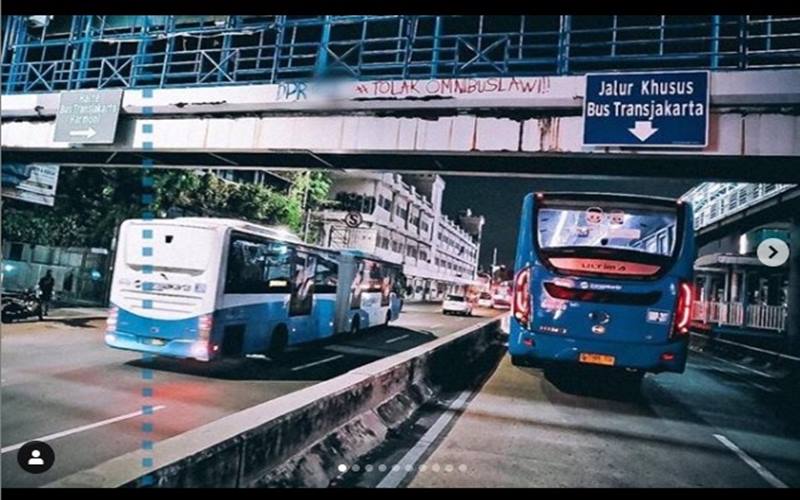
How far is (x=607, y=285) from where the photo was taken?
842 centimetres

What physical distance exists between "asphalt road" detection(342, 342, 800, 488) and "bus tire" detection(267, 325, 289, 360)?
16.7 ft

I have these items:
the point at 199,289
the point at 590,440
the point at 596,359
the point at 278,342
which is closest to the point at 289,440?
the point at 590,440

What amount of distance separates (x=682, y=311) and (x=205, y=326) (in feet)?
27.8

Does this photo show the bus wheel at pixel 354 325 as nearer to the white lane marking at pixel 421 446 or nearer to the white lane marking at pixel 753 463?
the white lane marking at pixel 421 446

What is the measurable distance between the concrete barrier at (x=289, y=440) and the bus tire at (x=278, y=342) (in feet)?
16.2

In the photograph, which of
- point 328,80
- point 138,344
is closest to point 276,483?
point 138,344

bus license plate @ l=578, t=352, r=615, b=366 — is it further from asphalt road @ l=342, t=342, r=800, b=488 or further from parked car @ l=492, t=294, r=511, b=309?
parked car @ l=492, t=294, r=511, b=309

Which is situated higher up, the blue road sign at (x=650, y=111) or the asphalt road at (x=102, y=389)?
the blue road sign at (x=650, y=111)

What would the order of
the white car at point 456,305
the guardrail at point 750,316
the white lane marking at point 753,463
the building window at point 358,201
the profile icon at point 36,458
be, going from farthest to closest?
the building window at point 358,201
the white car at point 456,305
the guardrail at point 750,316
the white lane marking at point 753,463
the profile icon at point 36,458

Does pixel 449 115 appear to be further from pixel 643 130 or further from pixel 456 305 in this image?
pixel 456 305

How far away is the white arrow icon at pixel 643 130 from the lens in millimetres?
8586

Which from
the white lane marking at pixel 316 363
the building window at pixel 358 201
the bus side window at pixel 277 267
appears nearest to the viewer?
the white lane marking at pixel 316 363
